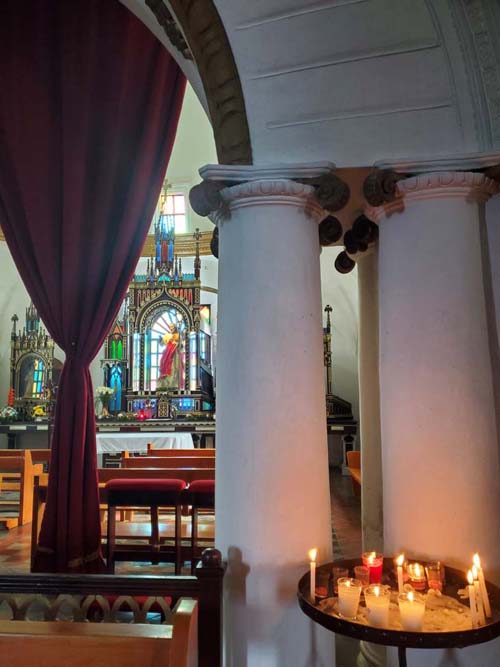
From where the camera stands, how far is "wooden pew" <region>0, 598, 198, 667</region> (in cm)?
136

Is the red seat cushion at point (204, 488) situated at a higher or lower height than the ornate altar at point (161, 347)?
lower

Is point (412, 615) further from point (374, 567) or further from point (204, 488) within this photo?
point (204, 488)

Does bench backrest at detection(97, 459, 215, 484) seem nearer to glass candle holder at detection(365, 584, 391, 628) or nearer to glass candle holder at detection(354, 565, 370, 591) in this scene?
glass candle holder at detection(354, 565, 370, 591)

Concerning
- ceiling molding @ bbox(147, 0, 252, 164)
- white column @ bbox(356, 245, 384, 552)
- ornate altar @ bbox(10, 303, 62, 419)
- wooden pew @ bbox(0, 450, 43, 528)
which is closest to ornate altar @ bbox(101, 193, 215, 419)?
ornate altar @ bbox(10, 303, 62, 419)

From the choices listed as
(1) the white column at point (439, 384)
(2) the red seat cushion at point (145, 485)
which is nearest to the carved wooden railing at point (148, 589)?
(1) the white column at point (439, 384)

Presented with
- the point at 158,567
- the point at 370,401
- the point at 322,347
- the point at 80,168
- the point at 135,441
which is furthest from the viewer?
the point at 135,441

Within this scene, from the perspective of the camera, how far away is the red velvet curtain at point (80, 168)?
2.99 metres

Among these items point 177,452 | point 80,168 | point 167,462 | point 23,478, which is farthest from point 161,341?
point 80,168

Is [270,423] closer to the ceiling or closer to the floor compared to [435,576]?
closer to the ceiling

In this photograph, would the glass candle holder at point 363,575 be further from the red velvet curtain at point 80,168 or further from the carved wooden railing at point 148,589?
the red velvet curtain at point 80,168

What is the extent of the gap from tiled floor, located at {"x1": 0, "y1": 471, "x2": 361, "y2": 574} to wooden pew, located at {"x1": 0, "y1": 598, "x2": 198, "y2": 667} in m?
1.50

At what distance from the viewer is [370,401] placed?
277cm

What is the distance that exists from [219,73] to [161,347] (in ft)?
26.0

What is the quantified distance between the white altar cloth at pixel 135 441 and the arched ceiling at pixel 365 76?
5889 mm
